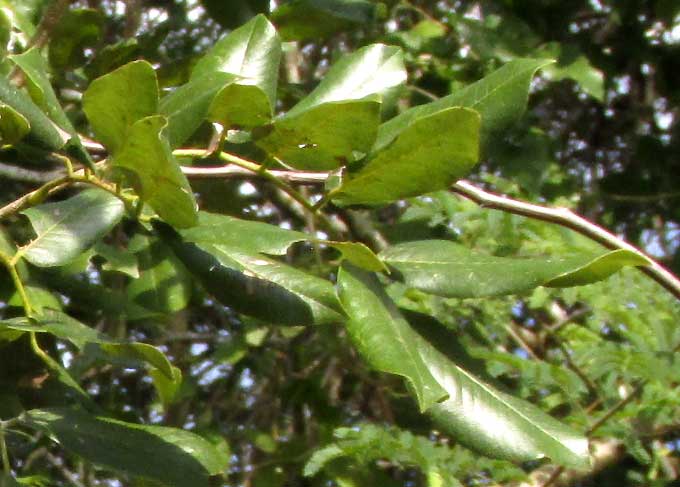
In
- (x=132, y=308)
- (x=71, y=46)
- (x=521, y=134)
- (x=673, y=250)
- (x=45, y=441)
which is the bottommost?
(x=673, y=250)

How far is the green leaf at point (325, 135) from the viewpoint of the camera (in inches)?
27.5

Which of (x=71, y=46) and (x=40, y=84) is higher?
(x=40, y=84)

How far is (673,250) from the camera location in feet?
7.66

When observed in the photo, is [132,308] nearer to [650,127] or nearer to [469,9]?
[469,9]

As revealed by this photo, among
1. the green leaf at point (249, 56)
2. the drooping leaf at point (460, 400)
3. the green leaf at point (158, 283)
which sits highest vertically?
the green leaf at point (249, 56)

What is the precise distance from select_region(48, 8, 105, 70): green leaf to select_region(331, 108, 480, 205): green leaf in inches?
25.1

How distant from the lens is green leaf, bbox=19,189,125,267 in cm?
77

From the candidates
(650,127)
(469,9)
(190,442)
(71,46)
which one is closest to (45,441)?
(71,46)

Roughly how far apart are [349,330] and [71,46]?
730 millimetres

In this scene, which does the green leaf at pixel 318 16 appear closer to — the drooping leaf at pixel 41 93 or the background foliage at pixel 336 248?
the background foliage at pixel 336 248

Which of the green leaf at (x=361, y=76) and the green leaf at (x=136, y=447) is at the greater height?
the green leaf at (x=361, y=76)

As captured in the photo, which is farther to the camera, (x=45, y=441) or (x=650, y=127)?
(x=650, y=127)

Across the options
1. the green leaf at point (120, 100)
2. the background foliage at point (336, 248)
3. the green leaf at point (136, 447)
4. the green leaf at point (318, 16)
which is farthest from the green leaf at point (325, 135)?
the green leaf at point (318, 16)

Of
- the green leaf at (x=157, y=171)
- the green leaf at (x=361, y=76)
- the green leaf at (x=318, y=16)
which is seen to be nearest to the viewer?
the green leaf at (x=157, y=171)
